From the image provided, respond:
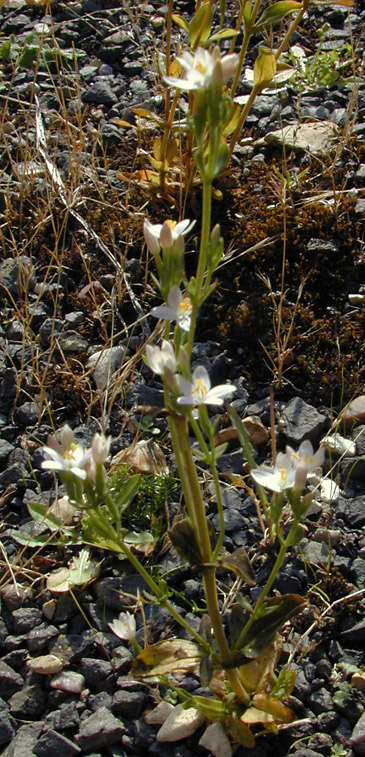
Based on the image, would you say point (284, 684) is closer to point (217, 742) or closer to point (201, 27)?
point (217, 742)

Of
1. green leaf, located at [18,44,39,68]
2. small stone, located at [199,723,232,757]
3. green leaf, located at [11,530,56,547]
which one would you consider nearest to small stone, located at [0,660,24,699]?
green leaf, located at [11,530,56,547]

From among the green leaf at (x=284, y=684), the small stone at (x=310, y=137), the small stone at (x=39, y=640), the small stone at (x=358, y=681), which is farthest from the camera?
the small stone at (x=310, y=137)

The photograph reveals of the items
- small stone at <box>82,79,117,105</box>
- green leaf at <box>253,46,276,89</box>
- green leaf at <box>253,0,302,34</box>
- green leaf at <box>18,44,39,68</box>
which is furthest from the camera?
green leaf at <box>18,44,39,68</box>

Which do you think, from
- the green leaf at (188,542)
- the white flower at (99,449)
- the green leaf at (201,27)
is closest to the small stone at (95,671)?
the green leaf at (188,542)

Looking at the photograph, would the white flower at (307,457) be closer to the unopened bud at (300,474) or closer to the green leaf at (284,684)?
the unopened bud at (300,474)

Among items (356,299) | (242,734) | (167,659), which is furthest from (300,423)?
(242,734)

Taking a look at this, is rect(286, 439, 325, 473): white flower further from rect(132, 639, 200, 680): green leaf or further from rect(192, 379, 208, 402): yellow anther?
rect(132, 639, 200, 680): green leaf
